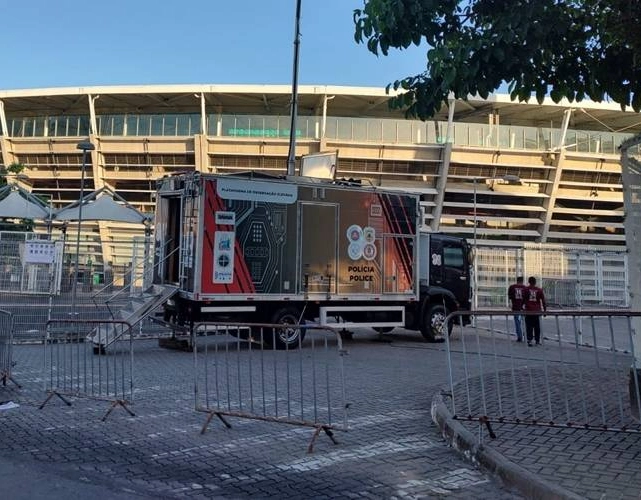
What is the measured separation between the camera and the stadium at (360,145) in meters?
49.8

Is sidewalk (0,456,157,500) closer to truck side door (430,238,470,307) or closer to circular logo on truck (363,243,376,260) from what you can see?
circular logo on truck (363,243,376,260)

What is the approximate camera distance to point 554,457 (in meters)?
5.33

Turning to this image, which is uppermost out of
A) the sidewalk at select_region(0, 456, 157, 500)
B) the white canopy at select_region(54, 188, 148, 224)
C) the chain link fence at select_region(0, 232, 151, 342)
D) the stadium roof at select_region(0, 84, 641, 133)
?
the stadium roof at select_region(0, 84, 641, 133)

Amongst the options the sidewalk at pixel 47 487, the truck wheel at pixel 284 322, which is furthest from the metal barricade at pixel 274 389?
the sidewalk at pixel 47 487

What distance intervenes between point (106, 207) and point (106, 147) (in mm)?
35636

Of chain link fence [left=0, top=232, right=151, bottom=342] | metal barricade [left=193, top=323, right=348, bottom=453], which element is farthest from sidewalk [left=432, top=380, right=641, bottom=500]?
chain link fence [left=0, top=232, right=151, bottom=342]

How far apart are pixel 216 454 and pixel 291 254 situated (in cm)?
794

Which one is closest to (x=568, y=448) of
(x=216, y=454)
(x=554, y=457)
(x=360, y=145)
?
(x=554, y=457)

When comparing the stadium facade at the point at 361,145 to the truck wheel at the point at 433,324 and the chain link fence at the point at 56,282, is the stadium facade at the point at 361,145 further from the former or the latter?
the chain link fence at the point at 56,282

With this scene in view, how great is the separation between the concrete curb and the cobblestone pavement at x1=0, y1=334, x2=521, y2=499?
84mm

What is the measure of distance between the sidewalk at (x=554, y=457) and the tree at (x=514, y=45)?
3342 millimetres

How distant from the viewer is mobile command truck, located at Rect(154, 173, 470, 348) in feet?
41.4

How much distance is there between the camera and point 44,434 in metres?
6.41

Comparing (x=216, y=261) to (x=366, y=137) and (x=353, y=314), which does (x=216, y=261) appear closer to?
(x=353, y=314)
